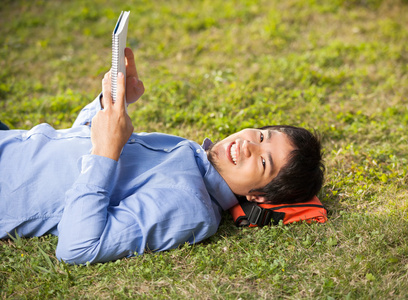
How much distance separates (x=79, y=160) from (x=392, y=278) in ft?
6.96

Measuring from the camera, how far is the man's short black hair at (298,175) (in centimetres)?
264

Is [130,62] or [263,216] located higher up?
[130,62]

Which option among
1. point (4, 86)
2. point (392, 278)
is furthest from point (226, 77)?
point (392, 278)

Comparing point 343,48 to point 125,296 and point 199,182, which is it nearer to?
point 199,182

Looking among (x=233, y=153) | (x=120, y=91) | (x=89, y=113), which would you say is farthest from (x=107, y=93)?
(x=233, y=153)

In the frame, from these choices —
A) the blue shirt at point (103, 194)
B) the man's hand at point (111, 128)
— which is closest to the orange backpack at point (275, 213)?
the blue shirt at point (103, 194)

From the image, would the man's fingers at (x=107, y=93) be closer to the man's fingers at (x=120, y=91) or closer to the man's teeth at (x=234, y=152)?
the man's fingers at (x=120, y=91)

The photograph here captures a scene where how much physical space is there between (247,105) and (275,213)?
199 cm

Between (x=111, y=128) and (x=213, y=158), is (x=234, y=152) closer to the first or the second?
(x=213, y=158)

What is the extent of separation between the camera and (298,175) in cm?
265

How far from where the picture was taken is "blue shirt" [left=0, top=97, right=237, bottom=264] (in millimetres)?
2246

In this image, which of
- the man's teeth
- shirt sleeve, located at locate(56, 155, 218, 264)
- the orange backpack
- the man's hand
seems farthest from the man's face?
the man's hand

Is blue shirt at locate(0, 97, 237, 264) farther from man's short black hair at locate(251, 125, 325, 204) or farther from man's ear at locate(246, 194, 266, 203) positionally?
man's short black hair at locate(251, 125, 325, 204)

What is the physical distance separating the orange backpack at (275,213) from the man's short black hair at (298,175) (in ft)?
0.17
